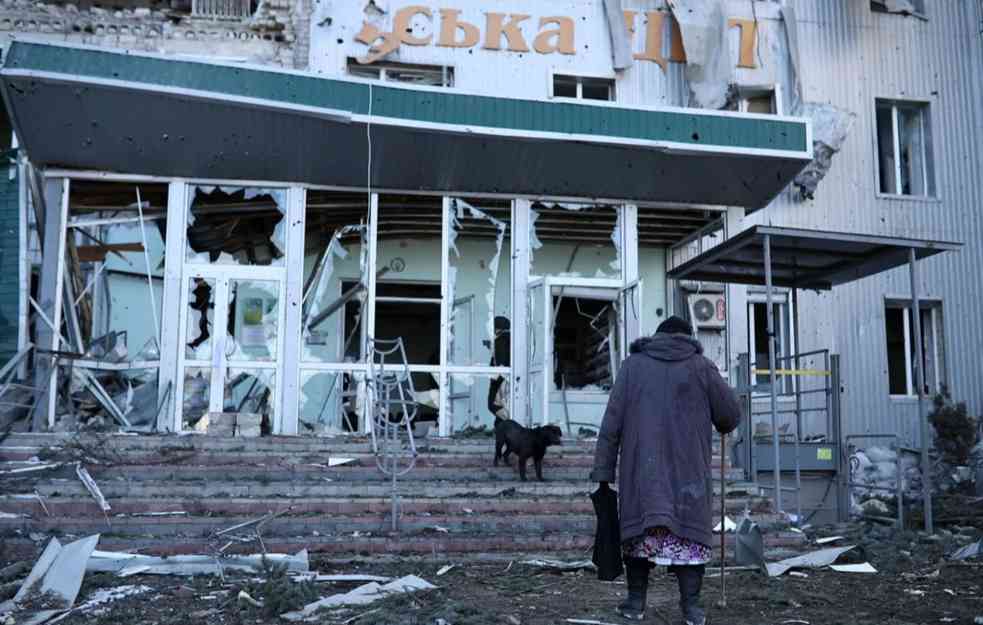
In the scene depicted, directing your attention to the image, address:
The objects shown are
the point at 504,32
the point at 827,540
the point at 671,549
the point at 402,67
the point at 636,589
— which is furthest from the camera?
the point at 504,32

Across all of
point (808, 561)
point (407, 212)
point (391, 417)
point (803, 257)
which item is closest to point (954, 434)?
point (803, 257)

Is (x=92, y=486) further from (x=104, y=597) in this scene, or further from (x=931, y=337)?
(x=931, y=337)

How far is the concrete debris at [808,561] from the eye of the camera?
8508 millimetres

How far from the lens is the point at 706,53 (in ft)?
55.4

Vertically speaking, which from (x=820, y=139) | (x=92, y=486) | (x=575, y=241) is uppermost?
(x=820, y=139)

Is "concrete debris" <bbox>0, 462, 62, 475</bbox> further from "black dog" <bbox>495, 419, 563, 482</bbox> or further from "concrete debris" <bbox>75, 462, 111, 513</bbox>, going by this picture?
"black dog" <bbox>495, 419, 563, 482</bbox>

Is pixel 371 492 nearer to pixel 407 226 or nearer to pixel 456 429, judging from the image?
pixel 456 429

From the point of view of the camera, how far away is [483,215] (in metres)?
14.6

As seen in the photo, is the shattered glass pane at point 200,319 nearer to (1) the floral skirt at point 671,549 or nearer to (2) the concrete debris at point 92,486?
(2) the concrete debris at point 92,486

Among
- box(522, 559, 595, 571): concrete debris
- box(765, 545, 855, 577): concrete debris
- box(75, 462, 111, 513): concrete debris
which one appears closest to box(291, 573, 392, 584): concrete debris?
box(522, 559, 595, 571): concrete debris

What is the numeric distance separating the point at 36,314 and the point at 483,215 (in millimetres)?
6052

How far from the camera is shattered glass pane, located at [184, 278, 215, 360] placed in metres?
13.3

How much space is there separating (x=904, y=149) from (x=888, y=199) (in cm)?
131

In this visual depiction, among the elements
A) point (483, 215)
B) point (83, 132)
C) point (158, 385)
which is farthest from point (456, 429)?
point (83, 132)
